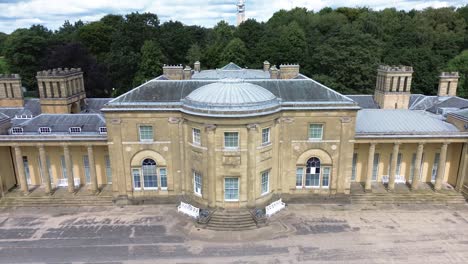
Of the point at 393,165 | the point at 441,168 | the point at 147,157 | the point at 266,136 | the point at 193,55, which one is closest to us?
the point at 266,136

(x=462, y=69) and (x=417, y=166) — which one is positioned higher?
(x=462, y=69)

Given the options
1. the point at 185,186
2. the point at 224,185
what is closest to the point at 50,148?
the point at 185,186

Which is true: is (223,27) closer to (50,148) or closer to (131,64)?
(131,64)

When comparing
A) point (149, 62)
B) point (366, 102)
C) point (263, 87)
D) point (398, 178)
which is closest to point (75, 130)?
point (263, 87)

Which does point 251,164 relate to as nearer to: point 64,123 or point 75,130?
point 75,130

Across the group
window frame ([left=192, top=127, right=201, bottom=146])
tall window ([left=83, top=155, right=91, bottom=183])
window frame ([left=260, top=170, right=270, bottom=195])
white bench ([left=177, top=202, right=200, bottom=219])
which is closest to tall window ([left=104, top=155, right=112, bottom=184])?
tall window ([left=83, top=155, right=91, bottom=183])

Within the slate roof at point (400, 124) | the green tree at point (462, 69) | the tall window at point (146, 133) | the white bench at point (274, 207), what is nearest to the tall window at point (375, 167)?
the slate roof at point (400, 124)
